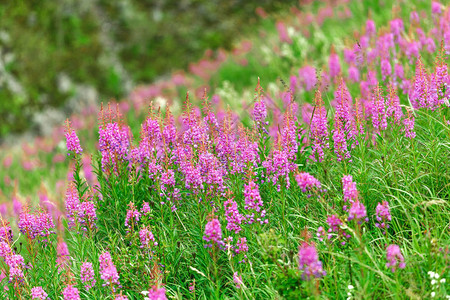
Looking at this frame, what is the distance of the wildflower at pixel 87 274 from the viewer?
11.2 feet

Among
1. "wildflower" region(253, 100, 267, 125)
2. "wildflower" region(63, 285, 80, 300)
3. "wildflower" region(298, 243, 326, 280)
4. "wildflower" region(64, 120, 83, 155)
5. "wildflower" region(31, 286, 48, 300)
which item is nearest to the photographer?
"wildflower" region(298, 243, 326, 280)

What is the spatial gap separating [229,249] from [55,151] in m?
8.75

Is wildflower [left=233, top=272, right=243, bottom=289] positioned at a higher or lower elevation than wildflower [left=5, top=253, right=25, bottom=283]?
lower

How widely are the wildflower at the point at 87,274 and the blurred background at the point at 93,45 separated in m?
10.2

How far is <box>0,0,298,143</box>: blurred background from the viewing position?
13016 millimetres

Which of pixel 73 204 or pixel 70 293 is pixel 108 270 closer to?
pixel 70 293

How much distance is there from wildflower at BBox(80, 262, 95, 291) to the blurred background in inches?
403

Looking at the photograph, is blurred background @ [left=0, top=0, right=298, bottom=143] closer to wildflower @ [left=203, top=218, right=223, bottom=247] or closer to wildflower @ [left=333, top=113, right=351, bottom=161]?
wildflower @ [left=333, top=113, right=351, bottom=161]

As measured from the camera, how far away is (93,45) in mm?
14680

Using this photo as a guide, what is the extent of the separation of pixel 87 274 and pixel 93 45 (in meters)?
12.1

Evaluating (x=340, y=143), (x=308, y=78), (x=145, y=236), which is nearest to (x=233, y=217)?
(x=145, y=236)

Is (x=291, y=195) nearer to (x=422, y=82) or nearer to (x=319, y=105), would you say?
(x=319, y=105)

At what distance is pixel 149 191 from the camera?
4340 mm

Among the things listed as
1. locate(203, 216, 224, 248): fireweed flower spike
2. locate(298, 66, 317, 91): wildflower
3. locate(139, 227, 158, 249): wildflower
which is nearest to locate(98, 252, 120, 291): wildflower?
locate(139, 227, 158, 249): wildflower
